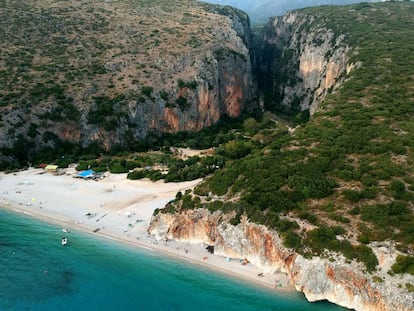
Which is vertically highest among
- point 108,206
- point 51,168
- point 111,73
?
point 111,73

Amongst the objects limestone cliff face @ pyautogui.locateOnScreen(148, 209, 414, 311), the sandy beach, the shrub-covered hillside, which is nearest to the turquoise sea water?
the sandy beach

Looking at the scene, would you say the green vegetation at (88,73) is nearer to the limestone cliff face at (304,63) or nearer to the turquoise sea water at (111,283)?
the limestone cliff face at (304,63)

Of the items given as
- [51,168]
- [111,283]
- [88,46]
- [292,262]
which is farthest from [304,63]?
[111,283]

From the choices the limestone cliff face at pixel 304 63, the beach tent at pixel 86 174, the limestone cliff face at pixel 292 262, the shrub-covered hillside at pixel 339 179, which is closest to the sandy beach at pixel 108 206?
the limestone cliff face at pixel 292 262

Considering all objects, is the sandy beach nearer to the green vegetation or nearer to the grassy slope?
the green vegetation

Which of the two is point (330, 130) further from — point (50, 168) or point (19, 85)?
point (19, 85)

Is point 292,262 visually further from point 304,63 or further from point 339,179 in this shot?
point 304,63

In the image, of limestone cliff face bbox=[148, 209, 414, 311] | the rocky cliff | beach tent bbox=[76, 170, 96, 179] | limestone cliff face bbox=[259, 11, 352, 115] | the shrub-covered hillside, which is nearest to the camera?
limestone cliff face bbox=[148, 209, 414, 311]
